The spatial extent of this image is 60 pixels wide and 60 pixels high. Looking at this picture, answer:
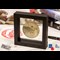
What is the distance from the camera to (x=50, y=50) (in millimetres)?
878

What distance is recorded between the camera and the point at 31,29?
89 centimetres

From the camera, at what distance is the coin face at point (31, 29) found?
0.88 meters

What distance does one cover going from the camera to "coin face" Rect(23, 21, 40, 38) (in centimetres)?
88
